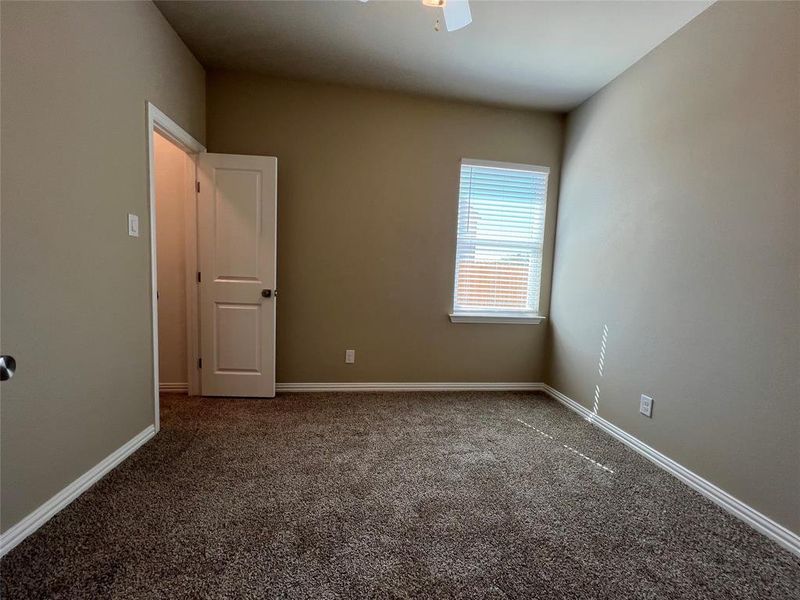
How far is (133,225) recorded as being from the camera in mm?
1978

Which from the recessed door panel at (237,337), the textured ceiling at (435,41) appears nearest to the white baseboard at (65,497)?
the recessed door panel at (237,337)

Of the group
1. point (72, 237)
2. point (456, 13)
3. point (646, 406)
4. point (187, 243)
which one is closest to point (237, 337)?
point (187, 243)

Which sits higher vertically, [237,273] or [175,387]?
[237,273]

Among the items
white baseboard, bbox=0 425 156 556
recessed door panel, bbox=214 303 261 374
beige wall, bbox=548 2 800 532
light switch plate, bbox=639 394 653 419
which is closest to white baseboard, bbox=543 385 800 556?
beige wall, bbox=548 2 800 532

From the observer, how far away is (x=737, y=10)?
1767 millimetres

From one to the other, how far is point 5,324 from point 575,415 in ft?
11.2

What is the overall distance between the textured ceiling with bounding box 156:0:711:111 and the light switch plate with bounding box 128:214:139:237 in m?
1.29

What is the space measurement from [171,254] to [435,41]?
101 inches

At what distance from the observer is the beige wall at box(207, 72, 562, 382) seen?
289 centimetres

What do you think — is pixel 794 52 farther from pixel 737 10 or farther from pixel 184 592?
pixel 184 592

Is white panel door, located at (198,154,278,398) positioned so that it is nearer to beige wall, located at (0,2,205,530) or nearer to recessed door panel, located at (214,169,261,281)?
recessed door panel, located at (214,169,261,281)

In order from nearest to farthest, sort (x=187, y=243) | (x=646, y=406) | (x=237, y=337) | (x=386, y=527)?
(x=386, y=527)
(x=646, y=406)
(x=187, y=243)
(x=237, y=337)

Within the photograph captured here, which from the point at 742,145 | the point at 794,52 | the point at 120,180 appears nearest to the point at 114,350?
the point at 120,180

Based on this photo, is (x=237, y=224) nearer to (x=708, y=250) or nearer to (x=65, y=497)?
(x=65, y=497)
